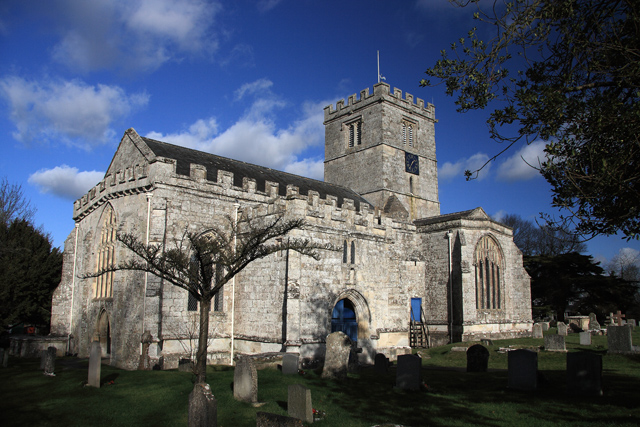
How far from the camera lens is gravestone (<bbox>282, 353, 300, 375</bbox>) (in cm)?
1353

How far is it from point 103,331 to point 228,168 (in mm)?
8762

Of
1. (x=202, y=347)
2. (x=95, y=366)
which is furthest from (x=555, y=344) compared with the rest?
(x=95, y=366)

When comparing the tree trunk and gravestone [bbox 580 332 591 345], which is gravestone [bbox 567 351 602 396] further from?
gravestone [bbox 580 332 591 345]

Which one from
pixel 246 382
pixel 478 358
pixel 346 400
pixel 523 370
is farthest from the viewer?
pixel 478 358

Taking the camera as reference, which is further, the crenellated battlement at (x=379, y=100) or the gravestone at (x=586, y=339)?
the crenellated battlement at (x=379, y=100)

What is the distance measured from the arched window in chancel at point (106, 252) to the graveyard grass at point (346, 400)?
16.8ft

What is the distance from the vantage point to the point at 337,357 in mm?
13281

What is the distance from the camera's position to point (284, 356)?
13656mm

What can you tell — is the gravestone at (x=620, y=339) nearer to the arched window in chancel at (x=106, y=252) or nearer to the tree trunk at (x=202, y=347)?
the tree trunk at (x=202, y=347)

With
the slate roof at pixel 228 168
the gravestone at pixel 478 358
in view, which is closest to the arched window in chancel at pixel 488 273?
the slate roof at pixel 228 168

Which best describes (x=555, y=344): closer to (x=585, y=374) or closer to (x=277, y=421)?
(x=585, y=374)

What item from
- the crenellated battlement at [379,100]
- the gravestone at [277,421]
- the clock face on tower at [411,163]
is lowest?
the gravestone at [277,421]

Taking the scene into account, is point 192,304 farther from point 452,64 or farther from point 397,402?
point 452,64

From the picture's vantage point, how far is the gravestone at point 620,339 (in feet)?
49.3
